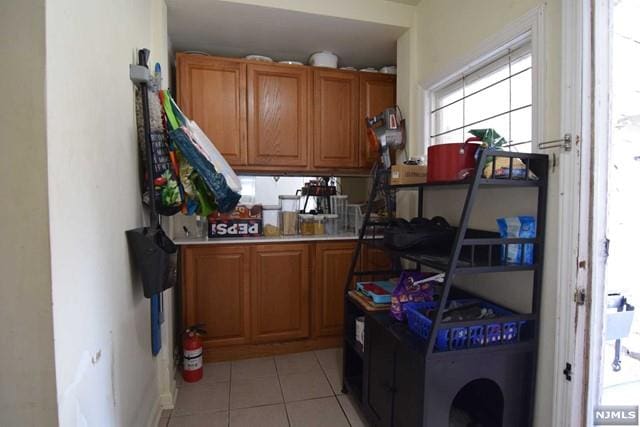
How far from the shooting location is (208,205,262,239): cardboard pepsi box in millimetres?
2346

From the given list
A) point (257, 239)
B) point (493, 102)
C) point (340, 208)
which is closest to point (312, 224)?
point (340, 208)

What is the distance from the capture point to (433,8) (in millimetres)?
1943

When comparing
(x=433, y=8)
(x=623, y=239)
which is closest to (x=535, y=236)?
(x=623, y=239)

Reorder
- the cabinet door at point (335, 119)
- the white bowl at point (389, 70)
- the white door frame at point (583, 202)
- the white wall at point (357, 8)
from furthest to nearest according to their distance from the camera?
the white bowl at point (389, 70) < the cabinet door at point (335, 119) < the white wall at point (357, 8) < the white door frame at point (583, 202)

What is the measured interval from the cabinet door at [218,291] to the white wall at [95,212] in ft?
2.06

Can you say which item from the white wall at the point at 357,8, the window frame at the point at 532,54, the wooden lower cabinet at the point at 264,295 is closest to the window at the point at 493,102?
the window frame at the point at 532,54

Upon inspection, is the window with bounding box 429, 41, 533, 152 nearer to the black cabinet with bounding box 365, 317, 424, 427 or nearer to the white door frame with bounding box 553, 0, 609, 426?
the white door frame with bounding box 553, 0, 609, 426

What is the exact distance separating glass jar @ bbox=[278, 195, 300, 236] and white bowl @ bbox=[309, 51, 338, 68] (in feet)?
3.68

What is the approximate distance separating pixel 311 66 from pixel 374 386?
2325 mm

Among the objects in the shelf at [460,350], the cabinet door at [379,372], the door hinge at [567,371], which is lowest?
the cabinet door at [379,372]

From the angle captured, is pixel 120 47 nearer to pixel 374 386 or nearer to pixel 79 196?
pixel 79 196

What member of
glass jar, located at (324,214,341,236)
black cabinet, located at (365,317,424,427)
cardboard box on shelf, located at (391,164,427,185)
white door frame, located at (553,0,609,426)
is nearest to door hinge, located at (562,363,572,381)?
white door frame, located at (553,0,609,426)

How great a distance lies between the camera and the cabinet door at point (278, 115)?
93.8 inches

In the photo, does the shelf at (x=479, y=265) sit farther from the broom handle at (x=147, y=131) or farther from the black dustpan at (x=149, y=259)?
the broom handle at (x=147, y=131)
